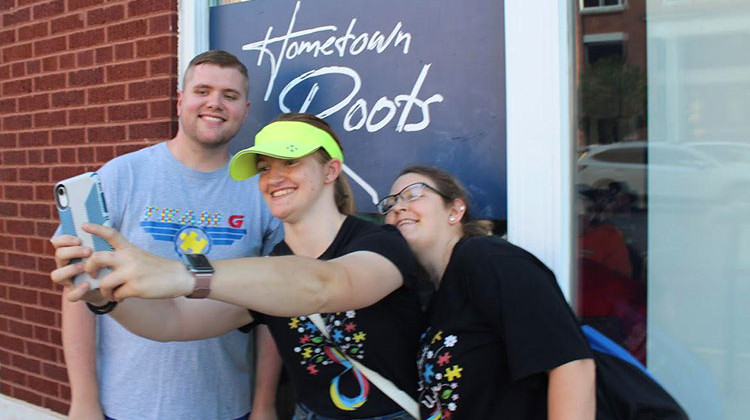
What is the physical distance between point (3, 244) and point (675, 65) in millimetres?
3988

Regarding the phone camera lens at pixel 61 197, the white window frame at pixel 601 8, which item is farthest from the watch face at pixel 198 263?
the white window frame at pixel 601 8

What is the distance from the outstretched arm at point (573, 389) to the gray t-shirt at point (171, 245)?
126 centimetres

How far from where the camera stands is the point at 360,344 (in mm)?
1946

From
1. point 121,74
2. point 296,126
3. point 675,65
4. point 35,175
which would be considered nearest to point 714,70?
point 675,65

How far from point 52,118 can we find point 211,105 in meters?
1.96

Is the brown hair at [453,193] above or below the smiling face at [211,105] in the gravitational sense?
below

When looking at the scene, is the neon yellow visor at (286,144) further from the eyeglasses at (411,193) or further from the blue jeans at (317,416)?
the blue jeans at (317,416)

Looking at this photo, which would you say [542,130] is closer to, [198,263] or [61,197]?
[198,263]

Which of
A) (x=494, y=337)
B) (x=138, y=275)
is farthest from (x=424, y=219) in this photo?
(x=138, y=275)

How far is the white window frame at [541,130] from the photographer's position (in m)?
2.50

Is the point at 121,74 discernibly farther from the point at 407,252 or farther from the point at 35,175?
the point at 407,252

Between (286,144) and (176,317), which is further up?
(286,144)

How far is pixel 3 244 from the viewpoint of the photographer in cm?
439

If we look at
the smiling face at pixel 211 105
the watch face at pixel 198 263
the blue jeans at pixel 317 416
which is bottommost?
the blue jeans at pixel 317 416
